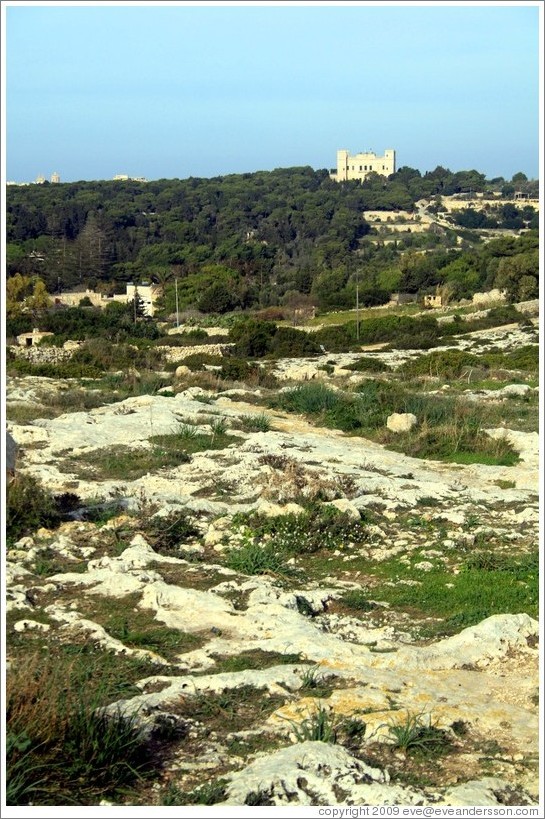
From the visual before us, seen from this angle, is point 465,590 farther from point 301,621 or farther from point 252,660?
point 252,660

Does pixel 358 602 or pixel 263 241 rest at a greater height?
pixel 263 241

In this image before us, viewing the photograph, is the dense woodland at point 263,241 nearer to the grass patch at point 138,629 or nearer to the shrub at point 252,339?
the shrub at point 252,339

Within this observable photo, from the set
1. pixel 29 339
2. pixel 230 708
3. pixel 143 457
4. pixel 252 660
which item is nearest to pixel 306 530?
pixel 252 660

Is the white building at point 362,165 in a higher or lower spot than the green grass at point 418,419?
higher

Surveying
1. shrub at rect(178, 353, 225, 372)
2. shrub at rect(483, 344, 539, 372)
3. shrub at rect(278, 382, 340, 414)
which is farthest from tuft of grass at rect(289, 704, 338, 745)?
shrub at rect(483, 344, 539, 372)

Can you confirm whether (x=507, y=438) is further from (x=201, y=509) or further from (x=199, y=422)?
(x=201, y=509)

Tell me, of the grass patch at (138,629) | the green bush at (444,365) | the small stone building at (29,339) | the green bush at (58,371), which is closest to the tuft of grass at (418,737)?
the grass patch at (138,629)
